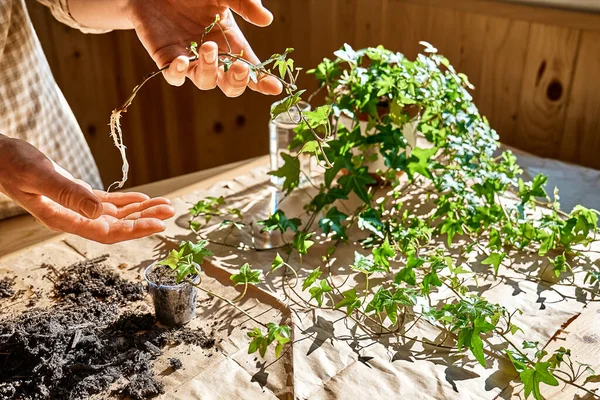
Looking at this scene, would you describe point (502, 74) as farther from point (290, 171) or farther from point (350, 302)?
point (350, 302)

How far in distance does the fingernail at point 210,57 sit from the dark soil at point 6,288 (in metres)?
0.51

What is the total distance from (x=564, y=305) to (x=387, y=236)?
1.02 feet

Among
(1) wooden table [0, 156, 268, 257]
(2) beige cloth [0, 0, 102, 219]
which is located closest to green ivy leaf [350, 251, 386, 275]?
(1) wooden table [0, 156, 268, 257]

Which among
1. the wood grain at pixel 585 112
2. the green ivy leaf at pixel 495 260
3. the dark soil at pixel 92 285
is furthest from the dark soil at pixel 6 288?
the wood grain at pixel 585 112

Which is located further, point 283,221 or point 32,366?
point 283,221

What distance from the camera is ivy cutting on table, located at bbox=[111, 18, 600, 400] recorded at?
0.87 meters

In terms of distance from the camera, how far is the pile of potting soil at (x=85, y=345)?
802 millimetres

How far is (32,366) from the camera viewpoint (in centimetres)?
84

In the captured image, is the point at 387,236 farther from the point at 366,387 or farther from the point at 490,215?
the point at 366,387

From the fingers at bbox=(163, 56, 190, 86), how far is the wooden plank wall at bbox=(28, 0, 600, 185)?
1105 millimetres

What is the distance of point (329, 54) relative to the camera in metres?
2.28

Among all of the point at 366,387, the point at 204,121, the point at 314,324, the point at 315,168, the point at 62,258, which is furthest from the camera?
the point at 204,121

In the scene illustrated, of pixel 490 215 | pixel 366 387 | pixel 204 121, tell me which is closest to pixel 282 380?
pixel 366 387

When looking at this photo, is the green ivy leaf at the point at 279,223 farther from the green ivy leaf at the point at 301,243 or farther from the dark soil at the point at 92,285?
the dark soil at the point at 92,285
